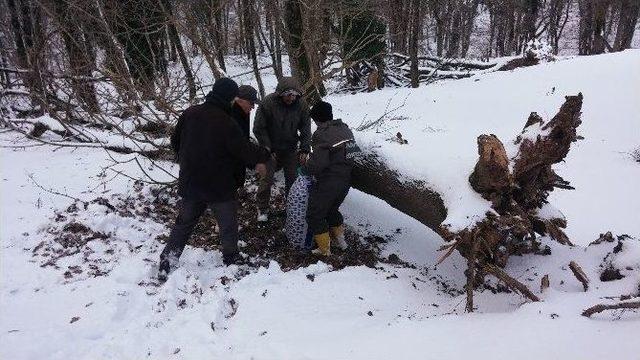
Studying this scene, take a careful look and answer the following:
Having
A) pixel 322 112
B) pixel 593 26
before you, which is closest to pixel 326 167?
pixel 322 112

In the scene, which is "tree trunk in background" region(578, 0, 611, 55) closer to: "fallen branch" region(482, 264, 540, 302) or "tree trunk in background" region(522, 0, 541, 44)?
"tree trunk in background" region(522, 0, 541, 44)

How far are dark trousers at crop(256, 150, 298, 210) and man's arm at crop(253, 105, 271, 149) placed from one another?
247 millimetres

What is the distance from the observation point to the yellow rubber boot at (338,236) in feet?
14.7

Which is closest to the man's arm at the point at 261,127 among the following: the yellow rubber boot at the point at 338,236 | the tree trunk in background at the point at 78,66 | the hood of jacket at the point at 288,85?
the hood of jacket at the point at 288,85

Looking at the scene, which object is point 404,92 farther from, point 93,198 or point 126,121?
point 93,198

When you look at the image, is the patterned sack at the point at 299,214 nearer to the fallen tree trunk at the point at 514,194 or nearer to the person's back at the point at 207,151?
the person's back at the point at 207,151

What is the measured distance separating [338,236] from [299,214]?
500mm

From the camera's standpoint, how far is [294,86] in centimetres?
438

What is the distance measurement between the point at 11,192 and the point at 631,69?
38.1ft

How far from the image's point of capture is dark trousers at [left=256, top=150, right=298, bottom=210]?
4855 millimetres

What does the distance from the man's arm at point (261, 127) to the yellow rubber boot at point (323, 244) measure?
1.12 metres

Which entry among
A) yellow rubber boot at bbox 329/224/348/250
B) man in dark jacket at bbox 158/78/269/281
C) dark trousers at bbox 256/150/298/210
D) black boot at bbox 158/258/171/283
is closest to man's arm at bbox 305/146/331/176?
man in dark jacket at bbox 158/78/269/281

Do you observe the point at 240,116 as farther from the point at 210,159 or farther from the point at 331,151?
the point at 331,151

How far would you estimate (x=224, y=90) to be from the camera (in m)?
3.66
